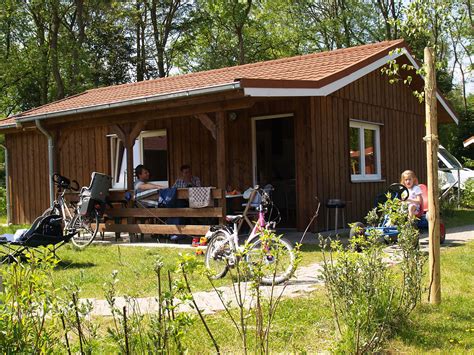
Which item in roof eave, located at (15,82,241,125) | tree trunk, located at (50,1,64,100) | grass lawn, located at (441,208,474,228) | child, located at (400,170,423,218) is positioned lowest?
grass lawn, located at (441,208,474,228)

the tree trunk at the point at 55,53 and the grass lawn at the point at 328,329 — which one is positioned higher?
the tree trunk at the point at 55,53

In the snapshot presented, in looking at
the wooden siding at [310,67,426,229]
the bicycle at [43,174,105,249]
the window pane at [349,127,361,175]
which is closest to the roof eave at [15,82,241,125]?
the bicycle at [43,174,105,249]

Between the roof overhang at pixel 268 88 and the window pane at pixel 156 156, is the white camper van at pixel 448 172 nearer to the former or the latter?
the roof overhang at pixel 268 88

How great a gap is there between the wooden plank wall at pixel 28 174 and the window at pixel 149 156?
7.60ft

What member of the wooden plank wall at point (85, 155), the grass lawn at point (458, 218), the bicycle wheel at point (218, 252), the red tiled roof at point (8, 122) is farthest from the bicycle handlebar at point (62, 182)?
the grass lawn at point (458, 218)

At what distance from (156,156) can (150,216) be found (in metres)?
3.05

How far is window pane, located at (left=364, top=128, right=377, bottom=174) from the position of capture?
41.2 ft

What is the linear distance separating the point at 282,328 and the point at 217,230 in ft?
8.14

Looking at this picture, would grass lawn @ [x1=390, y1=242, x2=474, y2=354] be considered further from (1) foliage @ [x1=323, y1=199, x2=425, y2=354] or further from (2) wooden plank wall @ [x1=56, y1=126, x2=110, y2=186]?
(2) wooden plank wall @ [x1=56, y1=126, x2=110, y2=186]

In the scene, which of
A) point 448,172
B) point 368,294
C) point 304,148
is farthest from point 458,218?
point 368,294

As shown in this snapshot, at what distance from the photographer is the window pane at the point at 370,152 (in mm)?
12547

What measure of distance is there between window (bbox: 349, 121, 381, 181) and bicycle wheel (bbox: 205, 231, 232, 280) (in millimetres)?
5761

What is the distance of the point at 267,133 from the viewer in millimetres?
12023

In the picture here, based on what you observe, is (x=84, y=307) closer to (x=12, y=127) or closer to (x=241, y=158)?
(x=241, y=158)
